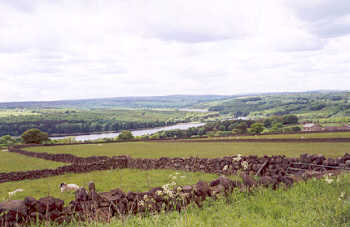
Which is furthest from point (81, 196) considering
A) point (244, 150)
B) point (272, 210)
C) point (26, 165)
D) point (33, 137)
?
point (33, 137)

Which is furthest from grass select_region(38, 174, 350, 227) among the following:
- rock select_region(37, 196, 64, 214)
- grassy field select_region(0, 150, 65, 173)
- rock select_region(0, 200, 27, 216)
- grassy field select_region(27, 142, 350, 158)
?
grassy field select_region(0, 150, 65, 173)

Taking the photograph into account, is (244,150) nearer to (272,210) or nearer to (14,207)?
(272,210)

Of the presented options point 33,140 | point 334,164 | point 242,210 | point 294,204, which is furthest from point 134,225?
point 33,140

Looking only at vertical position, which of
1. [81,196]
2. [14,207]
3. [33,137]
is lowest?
[33,137]

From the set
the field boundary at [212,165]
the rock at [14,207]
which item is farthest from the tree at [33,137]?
the rock at [14,207]

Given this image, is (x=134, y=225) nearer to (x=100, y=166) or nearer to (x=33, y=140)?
(x=100, y=166)

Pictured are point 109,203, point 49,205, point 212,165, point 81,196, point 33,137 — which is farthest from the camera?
point 33,137

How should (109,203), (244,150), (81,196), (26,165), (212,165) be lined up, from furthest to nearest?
(26,165) < (244,150) < (212,165) < (81,196) < (109,203)

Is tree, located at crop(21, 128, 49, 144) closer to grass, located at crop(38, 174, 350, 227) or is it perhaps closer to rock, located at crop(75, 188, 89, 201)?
rock, located at crop(75, 188, 89, 201)

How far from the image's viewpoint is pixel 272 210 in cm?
763

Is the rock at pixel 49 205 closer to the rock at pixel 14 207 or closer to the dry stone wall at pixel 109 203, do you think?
the dry stone wall at pixel 109 203

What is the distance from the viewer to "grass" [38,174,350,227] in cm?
666

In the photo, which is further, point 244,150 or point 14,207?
point 244,150

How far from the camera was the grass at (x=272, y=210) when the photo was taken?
21.9ft
